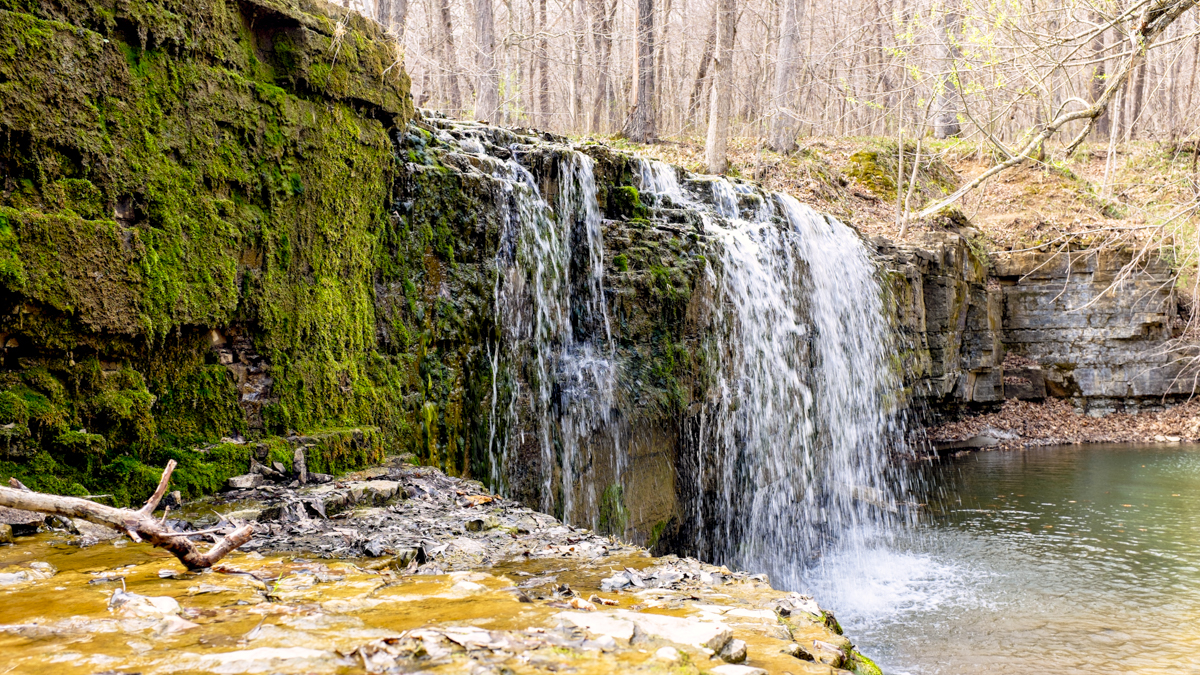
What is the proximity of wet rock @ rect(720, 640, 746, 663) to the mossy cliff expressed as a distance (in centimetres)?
277

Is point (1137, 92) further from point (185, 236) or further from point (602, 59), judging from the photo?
point (185, 236)

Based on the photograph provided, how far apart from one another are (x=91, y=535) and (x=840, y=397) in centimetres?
984

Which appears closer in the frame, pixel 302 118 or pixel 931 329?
pixel 302 118

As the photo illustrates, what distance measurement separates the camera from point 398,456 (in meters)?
4.75

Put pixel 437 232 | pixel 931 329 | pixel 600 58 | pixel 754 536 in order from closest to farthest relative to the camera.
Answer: pixel 437 232 → pixel 754 536 → pixel 931 329 → pixel 600 58

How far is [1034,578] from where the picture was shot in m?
7.38

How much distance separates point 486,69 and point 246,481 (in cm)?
1540

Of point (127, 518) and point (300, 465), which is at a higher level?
point (127, 518)

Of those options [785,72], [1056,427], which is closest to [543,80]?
[785,72]

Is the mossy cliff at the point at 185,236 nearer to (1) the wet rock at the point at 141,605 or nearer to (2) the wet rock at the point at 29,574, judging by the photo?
(2) the wet rock at the point at 29,574

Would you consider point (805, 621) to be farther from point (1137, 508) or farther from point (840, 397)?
point (1137, 508)

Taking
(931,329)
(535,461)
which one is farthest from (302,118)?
(931,329)

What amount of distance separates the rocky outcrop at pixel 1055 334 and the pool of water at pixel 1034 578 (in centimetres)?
438

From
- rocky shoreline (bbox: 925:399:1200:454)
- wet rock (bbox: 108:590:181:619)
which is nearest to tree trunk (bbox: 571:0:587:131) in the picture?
rocky shoreline (bbox: 925:399:1200:454)
